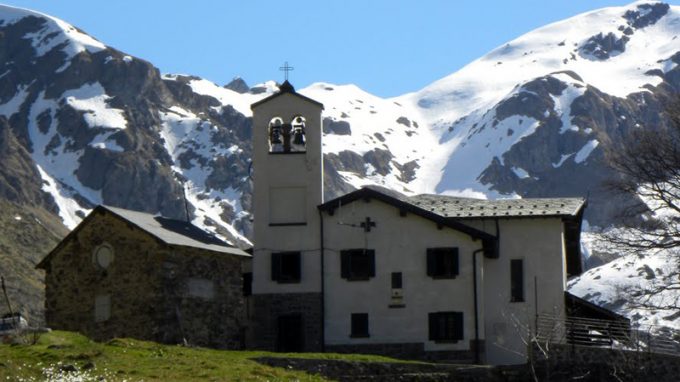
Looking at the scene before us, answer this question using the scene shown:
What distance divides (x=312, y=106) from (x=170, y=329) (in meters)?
14.5

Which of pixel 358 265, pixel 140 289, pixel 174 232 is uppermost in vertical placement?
pixel 174 232

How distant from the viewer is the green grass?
41.8m

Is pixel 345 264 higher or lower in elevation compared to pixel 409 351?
higher

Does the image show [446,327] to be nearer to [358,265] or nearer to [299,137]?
[358,265]

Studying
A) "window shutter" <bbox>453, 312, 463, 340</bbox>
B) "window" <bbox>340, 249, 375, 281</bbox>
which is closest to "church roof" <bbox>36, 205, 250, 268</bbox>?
"window" <bbox>340, 249, 375, 281</bbox>

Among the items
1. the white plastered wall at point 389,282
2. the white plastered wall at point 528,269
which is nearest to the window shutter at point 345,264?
the white plastered wall at point 389,282

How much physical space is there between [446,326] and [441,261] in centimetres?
283

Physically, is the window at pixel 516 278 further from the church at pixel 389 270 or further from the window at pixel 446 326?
the window at pixel 446 326

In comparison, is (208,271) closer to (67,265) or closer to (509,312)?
(67,265)

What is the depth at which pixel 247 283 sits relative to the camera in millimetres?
65938

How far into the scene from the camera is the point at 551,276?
6544cm

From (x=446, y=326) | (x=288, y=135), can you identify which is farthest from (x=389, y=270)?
(x=288, y=135)

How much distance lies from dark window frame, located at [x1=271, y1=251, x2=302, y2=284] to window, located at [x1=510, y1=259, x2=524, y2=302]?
938 cm

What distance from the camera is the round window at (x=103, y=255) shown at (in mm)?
58781
